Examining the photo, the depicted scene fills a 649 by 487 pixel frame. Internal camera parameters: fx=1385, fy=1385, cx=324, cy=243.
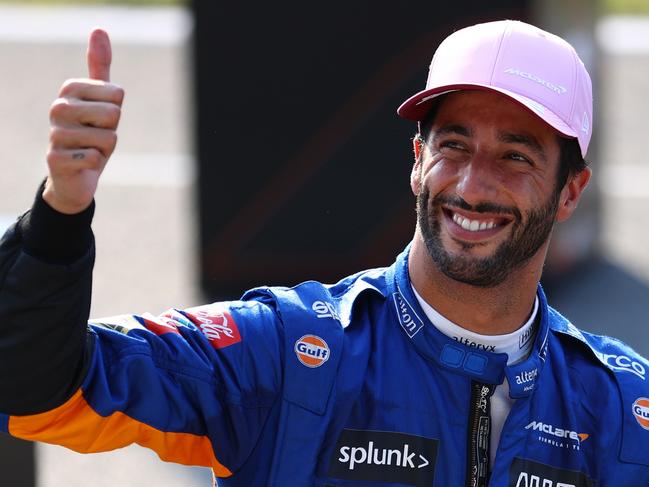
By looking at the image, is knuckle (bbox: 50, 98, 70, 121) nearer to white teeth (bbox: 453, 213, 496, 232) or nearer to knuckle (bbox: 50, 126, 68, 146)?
knuckle (bbox: 50, 126, 68, 146)

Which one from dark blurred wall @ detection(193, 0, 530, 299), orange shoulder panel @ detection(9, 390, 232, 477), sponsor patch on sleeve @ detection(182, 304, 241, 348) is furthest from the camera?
dark blurred wall @ detection(193, 0, 530, 299)

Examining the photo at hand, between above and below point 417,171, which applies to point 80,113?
above

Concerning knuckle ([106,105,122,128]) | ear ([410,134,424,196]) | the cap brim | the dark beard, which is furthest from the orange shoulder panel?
the cap brim

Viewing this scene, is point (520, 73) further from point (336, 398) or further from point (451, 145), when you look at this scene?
point (336, 398)

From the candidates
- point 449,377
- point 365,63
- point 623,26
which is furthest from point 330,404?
point 623,26

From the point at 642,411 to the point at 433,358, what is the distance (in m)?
0.49

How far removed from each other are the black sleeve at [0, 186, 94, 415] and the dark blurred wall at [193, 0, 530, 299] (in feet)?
17.1

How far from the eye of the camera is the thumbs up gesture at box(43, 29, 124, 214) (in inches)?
88.9

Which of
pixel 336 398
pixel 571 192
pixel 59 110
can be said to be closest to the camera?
pixel 59 110

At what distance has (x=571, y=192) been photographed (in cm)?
312

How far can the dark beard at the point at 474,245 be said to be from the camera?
9.38 feet

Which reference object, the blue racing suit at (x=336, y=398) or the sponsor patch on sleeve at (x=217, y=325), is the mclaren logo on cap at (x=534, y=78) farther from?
the sponsor patch on sleeve at (x=217, y=325)

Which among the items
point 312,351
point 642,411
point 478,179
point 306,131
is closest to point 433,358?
point 312,351

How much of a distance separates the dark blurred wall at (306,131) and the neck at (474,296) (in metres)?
4.51
